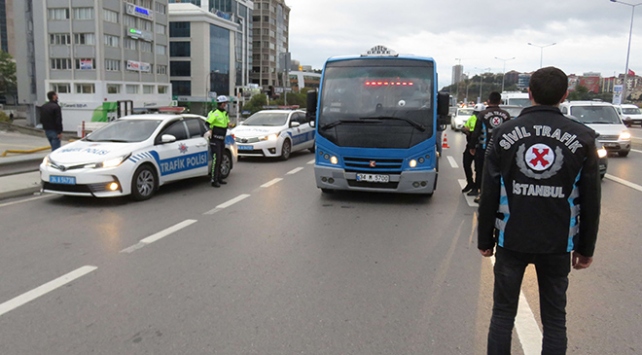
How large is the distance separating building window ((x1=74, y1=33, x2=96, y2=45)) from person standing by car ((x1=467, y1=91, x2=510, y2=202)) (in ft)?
222

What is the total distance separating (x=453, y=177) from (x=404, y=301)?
29.2 ft

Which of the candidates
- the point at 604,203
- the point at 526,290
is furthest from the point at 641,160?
the point at 526,290

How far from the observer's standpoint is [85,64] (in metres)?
67.1

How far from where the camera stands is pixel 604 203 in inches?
371

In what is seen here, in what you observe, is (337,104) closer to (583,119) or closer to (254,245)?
(254,245)

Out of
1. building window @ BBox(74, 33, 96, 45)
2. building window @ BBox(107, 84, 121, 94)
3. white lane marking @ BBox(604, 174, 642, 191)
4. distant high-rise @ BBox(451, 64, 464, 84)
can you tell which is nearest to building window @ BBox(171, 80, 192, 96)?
building window @ BBox(107, 84, 121, 94)

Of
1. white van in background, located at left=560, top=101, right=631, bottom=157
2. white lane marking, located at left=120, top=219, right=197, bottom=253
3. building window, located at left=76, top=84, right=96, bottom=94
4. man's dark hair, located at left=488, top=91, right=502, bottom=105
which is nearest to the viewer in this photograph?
white lane marking, located at left=120, top=219, right=197, bottom=253

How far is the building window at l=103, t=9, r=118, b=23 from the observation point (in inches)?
2657

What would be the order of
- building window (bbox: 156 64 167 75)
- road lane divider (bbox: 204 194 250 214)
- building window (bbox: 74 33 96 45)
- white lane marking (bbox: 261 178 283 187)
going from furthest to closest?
building window (bbox: 156 64 167 75) → building window (bbox: 74 33 96 45) → white lane marking (bbox: 261 178 283 187) → road lane divider (bbox: 204 194 250 214)

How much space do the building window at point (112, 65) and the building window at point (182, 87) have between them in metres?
21.0

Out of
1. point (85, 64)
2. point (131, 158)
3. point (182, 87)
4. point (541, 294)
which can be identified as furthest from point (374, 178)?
point (182, 87)

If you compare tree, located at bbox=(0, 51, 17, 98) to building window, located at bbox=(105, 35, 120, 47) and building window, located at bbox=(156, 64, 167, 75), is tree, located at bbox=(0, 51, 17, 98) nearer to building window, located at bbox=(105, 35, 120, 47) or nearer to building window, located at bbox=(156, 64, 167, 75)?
building window, located at bbox=(156, 64, 167, 75)

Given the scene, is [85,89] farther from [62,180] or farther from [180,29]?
[62,180]

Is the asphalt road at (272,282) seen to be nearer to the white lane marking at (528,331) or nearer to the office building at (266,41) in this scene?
the white lane marking at (528,331)
